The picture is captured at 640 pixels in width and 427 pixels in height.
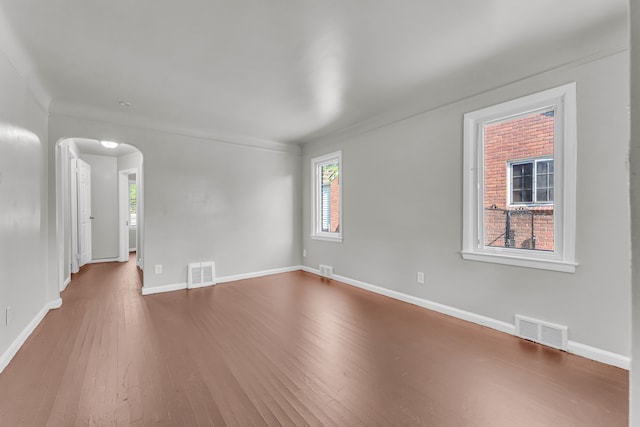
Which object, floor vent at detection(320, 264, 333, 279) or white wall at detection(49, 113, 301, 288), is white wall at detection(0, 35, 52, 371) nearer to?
white wall at detection(49, 113, 301, 288)

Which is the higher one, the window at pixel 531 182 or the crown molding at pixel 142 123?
the crown molding at pixel 142 123

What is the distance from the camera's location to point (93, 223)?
704 cm

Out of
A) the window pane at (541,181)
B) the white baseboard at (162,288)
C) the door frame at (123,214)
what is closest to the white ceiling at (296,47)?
the window pane at (541,181)

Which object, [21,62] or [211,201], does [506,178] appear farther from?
[21,62]

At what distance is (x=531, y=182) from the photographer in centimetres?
288

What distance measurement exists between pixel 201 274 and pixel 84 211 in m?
3.59

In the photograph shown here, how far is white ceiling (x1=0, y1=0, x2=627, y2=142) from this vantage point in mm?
2080

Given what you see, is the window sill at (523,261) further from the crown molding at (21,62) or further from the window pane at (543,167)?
the crown molding at (21,62)

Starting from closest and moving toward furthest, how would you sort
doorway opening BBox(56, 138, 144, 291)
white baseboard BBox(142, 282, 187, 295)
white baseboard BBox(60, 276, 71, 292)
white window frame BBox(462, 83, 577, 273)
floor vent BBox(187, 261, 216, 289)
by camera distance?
white window frame BBox(462, 83, 577, 273) → white baseboard BBox(142, 282, 187, 295) → white baseboard BBox(60, 276, 71, 292) → floor vent BBox(187, 261, 216, 289) → doorway opening BBox(56, 138, 144, 291)

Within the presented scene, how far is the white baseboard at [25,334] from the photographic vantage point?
2.37m

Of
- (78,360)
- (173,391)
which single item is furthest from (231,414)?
(78,360)

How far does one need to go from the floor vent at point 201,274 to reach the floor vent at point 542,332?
4116mm

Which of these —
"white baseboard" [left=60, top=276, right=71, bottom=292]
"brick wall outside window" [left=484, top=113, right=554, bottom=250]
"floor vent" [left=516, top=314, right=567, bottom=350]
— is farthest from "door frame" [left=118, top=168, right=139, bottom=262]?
"floor vent" [left=516, top=314, right=567, bottom=350]

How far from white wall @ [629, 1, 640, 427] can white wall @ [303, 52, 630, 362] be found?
2.54m
